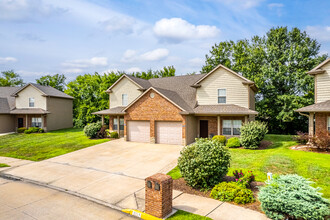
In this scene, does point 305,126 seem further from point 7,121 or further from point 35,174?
point 7,121

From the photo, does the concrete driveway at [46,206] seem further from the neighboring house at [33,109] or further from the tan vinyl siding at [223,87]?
the neighboring house at [33,109]

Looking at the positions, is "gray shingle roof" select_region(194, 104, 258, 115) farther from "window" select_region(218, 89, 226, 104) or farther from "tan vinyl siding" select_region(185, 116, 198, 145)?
"tan vinyl siding" select_region(185, 116, 198, 145)

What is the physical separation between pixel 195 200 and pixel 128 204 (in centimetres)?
263

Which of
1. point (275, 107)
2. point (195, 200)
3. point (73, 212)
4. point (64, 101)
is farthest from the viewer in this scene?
point (64, 101)

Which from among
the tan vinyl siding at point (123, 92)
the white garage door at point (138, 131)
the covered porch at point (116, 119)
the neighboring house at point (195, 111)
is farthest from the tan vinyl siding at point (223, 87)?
the covered porch at point (116, 119)

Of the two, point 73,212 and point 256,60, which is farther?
point 256,60

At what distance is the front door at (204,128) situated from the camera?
21812 millimetres

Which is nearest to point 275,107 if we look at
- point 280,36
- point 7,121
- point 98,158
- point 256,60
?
point 256,60

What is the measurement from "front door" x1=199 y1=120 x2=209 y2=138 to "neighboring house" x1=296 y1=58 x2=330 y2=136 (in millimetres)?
8270

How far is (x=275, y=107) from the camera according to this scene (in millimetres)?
28453

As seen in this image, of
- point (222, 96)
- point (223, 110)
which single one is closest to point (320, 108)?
point (223, 110)

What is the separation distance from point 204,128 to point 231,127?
111 inches

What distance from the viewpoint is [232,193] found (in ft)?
27.0

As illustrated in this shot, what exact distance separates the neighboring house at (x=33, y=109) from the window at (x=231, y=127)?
972 inches
